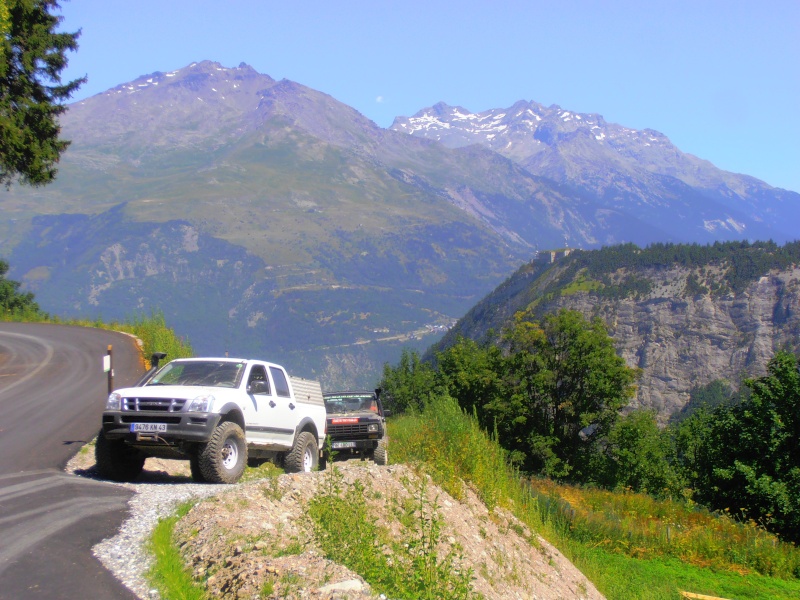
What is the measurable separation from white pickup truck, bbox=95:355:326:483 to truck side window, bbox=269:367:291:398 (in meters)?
0.04

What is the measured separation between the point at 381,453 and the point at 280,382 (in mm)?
6028

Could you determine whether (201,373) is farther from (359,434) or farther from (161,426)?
(359,434)

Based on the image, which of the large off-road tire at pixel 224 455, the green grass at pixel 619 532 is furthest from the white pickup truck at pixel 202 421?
the green grass at pixel 619 532

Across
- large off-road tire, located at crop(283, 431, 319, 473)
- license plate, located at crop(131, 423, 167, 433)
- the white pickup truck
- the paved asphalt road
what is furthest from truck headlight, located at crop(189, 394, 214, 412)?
large off-road tire, located at crop(283, 431, 319, 473)

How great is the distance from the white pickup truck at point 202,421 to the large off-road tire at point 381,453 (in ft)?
17.7

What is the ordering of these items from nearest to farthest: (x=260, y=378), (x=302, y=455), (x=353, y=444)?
(x=260, y=378) < (x=302, y=455) < (x=353, y=444)

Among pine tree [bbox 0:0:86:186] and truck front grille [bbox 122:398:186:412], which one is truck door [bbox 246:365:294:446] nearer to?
truck front grille [bbox 122:398:186:412]

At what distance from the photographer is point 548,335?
58594mm

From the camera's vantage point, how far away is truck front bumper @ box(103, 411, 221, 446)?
36.4 ft

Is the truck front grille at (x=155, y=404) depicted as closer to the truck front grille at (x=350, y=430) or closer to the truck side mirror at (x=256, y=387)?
the truck side mirror at (x=256, y=387)

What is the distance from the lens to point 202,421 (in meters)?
11.2

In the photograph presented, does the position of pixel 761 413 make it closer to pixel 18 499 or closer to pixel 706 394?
pixel 18 499

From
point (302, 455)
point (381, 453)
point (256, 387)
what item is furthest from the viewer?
point (381, 453)

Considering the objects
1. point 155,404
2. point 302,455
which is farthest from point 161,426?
point 302,455
